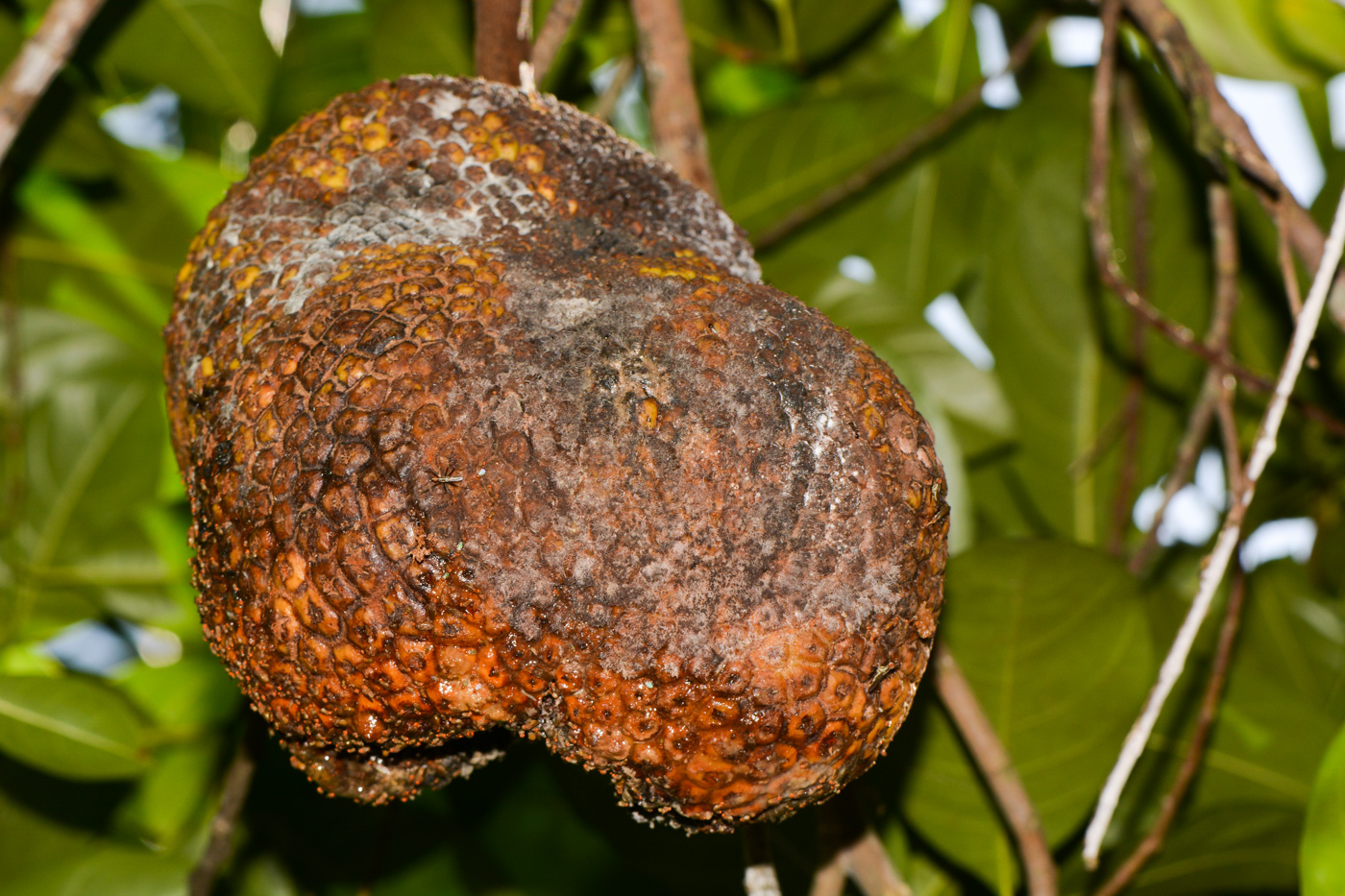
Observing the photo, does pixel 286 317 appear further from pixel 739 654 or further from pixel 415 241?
pixel 739 654

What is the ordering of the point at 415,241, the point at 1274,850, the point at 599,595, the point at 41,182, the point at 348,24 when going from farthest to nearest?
the point at 348,24 < the point at 41,182 < the point at 1274,850 < the point at 415,241 < the point at 599,595

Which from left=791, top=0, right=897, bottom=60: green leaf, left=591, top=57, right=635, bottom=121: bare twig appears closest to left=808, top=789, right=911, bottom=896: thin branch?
left=591, top=57, right=635, bottom=121: bare twig

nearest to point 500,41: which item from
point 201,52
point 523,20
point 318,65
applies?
point 523,20

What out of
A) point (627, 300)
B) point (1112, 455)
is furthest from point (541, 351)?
point (1112, 455)

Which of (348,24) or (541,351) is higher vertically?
(541,351)

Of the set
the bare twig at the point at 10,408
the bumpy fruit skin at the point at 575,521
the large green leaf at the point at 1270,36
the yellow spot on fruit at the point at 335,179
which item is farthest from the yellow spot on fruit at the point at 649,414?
the bare twig at the point at 10,408

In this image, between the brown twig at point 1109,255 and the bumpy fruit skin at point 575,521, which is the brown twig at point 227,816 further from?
the brown twig at point 1109,255

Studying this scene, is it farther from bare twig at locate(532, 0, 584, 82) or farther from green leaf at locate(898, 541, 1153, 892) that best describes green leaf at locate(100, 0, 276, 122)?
green leaf at locate(898, 541, 1153, 892)

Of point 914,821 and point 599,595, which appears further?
point 914,821
